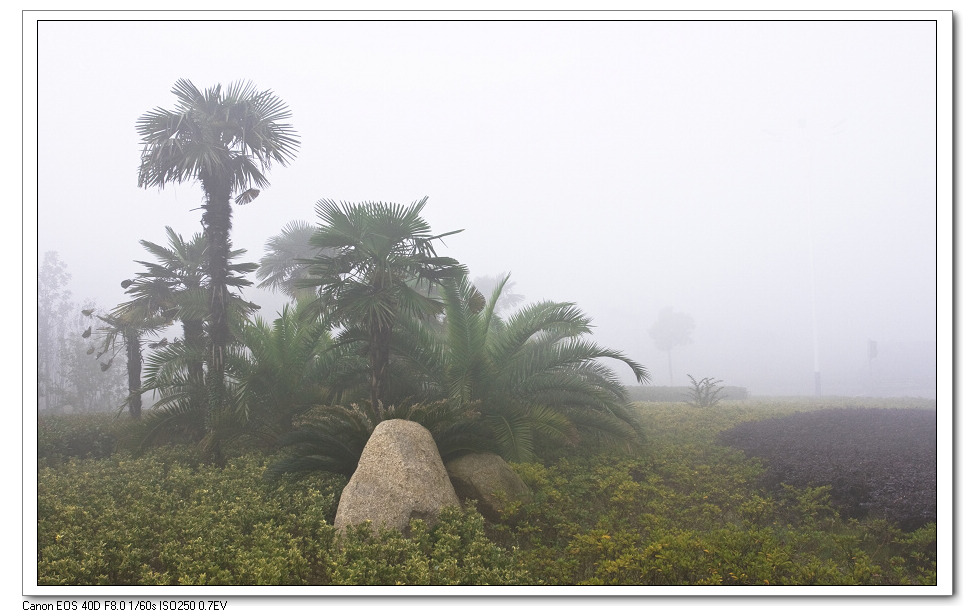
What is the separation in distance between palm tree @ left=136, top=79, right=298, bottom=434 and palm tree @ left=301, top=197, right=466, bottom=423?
4.46 ft

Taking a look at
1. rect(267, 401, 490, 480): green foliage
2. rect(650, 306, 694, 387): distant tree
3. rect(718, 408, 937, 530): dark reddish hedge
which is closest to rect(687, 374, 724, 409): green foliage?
rect(650, 306, 694, 387): distant tree

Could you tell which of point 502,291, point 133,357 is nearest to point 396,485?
point 502,291

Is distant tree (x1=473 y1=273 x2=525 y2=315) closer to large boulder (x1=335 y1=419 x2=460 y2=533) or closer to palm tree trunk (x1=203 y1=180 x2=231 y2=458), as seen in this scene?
large boulder (x1=335 y1=419 x2=460 y2=533)

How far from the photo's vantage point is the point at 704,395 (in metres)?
10.1

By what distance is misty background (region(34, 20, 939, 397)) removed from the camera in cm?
549

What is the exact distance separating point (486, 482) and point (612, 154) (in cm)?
359

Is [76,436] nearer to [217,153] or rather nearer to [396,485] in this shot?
[217,153]

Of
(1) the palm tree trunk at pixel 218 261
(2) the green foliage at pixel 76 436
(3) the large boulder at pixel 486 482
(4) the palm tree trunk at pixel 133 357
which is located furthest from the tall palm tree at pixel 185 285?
(3) the large boulder at pixel 486 482

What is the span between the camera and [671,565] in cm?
433

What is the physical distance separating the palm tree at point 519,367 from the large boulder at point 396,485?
4.40 feet
